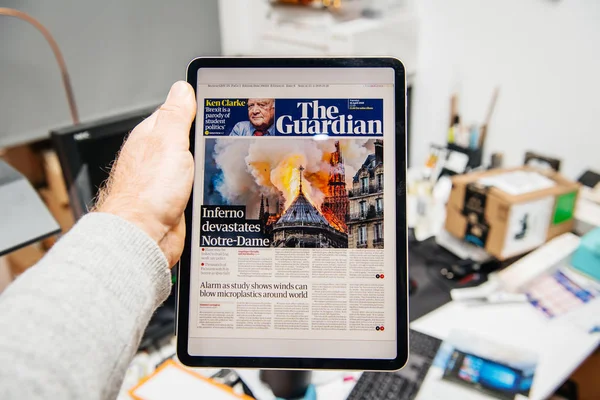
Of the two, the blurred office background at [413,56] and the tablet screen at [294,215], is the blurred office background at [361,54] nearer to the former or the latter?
the blurred office background at [413,56]

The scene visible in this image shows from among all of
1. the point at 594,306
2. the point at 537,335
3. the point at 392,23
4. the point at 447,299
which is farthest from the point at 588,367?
the point at 392,23

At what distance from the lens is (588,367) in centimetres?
144

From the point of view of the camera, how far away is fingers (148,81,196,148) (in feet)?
2.19

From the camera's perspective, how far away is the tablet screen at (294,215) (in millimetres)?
694

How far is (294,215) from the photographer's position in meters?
0.70

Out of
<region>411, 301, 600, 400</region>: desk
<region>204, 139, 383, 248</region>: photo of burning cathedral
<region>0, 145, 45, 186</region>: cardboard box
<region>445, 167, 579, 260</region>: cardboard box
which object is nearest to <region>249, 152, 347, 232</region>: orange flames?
<region>204, 139, 383, 248</region>: photo of burning cathedral

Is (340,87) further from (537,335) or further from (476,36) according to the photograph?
(476,36)

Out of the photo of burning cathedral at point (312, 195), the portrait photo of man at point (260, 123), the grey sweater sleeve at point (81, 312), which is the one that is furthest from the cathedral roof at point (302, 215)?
the grey sweater sleeve at point (81, 312)

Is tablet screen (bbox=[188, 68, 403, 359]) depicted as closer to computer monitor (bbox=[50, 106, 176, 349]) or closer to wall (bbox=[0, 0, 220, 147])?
computer monitor (bbox=[50, 106, 176, 349])

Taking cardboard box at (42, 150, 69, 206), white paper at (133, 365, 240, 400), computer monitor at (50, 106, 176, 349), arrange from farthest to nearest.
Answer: cardboard box at (42, 150, 69, 206) < computer monitor at (50, 106, 176, 349) < white paper at (133, 365, 240, 400)

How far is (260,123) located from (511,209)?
0.93 metres

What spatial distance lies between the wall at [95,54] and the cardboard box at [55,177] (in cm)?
8

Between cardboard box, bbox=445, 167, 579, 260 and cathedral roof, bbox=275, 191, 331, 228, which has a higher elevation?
cathedral roof, bbox=275, 191, 331, 228

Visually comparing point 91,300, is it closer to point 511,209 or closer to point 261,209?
point 261,209
